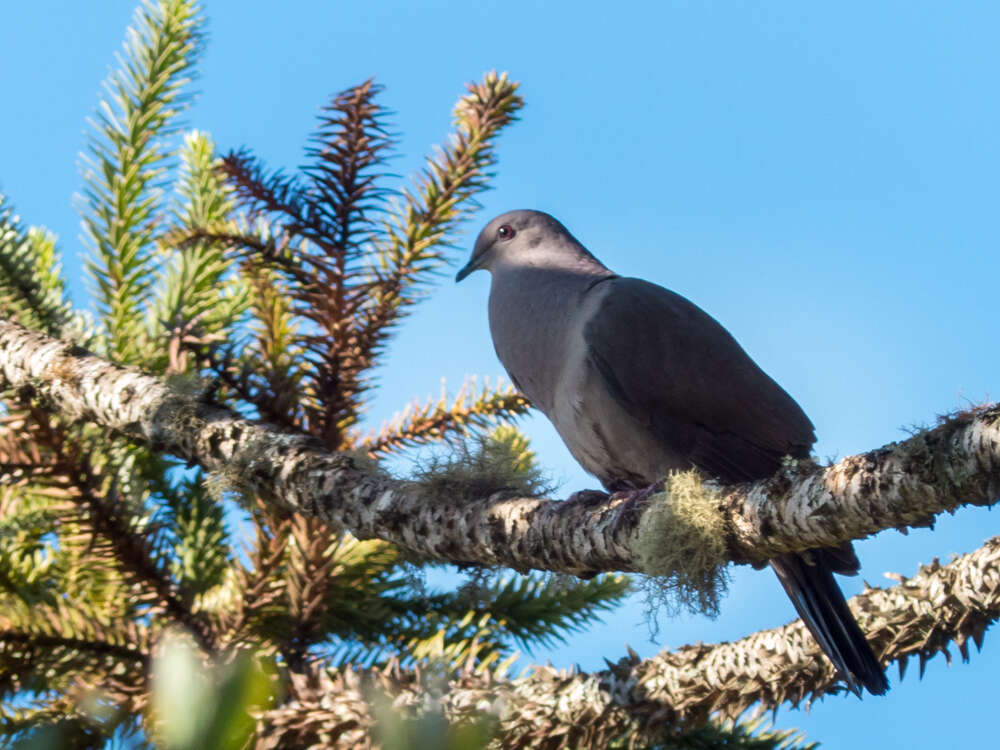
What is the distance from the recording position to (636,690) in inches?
116

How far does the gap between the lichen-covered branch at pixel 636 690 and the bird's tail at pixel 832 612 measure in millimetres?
78

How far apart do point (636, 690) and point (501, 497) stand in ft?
2.18

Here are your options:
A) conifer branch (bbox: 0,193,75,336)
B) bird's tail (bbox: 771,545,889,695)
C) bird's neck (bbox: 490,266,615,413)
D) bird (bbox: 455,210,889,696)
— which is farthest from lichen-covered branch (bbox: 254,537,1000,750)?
conifer branch (bbox: 0,193,75,336)

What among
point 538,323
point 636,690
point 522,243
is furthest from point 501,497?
point 522,243

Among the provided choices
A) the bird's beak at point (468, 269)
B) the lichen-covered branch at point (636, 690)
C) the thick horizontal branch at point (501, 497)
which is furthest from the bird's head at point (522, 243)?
the lichen-covered branch at point (636, 690)

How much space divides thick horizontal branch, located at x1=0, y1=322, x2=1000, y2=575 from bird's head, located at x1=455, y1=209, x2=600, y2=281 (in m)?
1.63

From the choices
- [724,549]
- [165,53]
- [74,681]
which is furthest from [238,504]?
[165,53]

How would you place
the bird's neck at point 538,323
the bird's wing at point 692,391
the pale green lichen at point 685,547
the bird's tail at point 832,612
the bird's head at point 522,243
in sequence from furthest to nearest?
the bird's head at point 522,243, the bird's neck at point 538,323, the bird's wing at point 692,391, the bird's tail at point 832,612, the pale green lichen at point 685,547

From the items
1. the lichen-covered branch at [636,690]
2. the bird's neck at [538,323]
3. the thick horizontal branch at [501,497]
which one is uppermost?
the bird's neck at [538,323]

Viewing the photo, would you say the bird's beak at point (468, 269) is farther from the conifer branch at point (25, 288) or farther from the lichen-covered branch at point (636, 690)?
the lichen-covered branch at point (636, 690)

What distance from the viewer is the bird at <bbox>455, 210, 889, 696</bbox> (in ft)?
11.1

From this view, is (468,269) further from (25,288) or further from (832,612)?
(832,612)

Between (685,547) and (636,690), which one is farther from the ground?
(685,547)

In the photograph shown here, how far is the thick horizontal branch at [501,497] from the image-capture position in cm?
191
